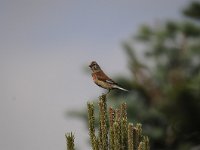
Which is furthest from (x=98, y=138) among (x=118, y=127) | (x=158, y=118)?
(x=158, y=118)

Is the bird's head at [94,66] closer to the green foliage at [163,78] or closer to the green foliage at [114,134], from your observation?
the green foliage at [114,134]

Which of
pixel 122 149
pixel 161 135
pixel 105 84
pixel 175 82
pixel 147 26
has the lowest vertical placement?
pixel 122 149

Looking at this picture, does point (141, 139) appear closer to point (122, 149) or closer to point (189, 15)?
point (122, 149)

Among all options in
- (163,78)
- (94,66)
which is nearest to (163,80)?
(163,78)

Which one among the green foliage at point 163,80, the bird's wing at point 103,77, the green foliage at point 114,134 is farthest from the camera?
the green foliage at point 163,80

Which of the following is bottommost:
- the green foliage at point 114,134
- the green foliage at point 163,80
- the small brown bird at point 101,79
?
the green foliage at point 114,134

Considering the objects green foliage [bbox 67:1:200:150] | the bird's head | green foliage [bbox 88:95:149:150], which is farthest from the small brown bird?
green foliage [bbox 67:1:200:150]

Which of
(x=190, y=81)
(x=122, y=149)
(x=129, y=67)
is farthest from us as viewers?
(x=129, y=67)

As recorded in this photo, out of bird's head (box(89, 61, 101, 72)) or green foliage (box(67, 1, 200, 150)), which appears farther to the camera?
green foliage (box(67, 1, 200, 150))

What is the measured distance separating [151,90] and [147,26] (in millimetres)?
2402

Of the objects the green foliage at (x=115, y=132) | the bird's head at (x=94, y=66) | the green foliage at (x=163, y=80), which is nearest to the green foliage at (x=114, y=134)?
the green foliage at (x=115, y=132)

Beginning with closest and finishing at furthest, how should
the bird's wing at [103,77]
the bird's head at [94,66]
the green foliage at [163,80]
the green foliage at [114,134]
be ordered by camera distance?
the green foliage at [114,134]
the bird's wing at [103,77]
the bird's head at [94,66]
the green foliage at [163,80]

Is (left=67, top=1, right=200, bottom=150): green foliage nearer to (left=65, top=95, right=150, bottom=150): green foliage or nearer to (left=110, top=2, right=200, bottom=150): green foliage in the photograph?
(left=110, top=2, right=200, bottom=150): green foliage

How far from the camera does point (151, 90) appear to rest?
24875 mm
